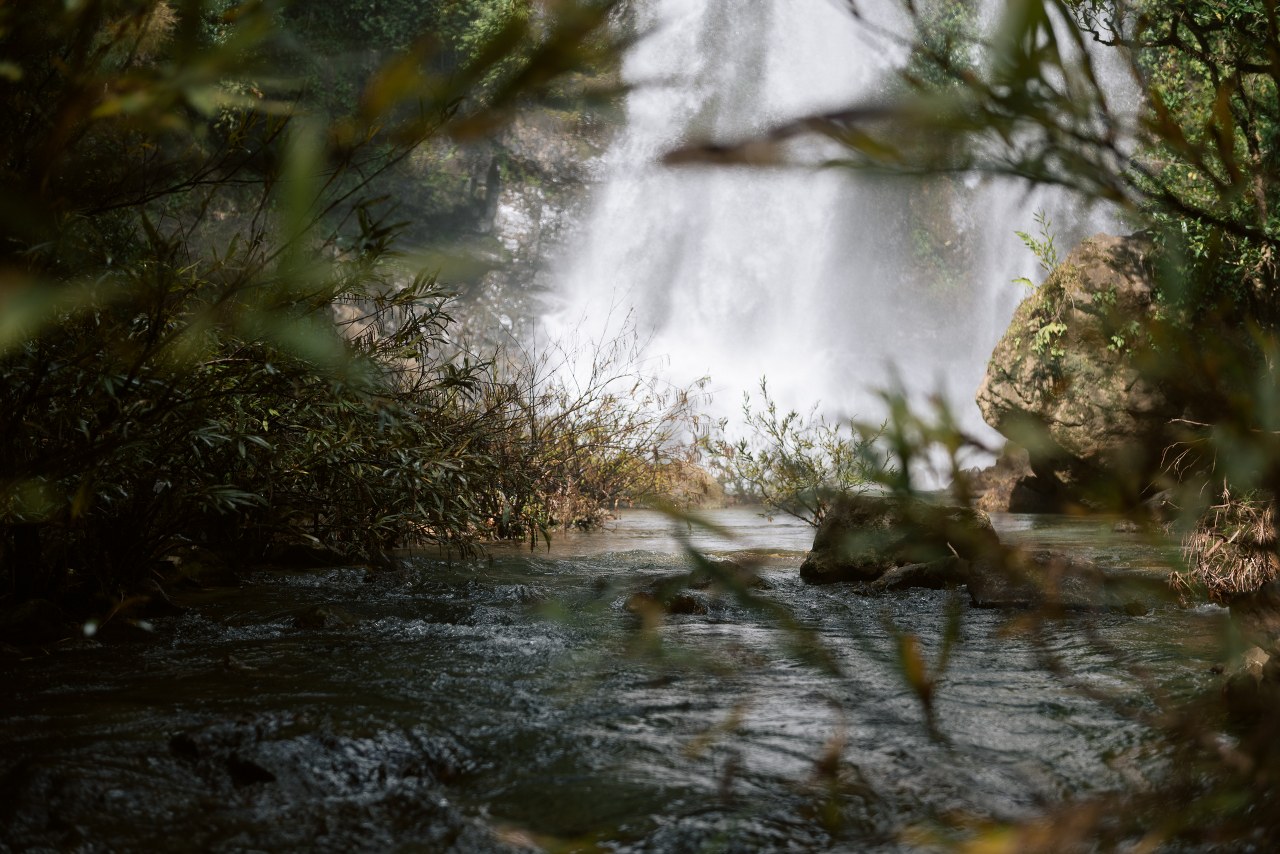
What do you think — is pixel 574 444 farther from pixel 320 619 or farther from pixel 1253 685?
pixel 1253 685

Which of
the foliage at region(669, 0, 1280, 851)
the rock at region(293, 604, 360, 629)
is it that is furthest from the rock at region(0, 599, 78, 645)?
the foliage at region(669, 0, 1280, 851)

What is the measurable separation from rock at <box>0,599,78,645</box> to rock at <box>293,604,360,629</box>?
2.82 feet

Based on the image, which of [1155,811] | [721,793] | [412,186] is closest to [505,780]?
[721,793]

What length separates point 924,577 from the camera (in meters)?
6.42

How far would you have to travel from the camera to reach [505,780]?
8.38 feet

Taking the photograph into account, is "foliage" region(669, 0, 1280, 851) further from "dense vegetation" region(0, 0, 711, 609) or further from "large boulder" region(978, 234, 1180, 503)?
"large boulder" region(978, 234, 1180, 503)

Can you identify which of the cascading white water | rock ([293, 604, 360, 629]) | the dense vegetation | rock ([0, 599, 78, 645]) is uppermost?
the cascading white water

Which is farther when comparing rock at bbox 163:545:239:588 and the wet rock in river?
rock at bbox 163:545:239:588

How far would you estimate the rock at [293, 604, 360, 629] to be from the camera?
4.65 m

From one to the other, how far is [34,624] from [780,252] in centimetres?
2324

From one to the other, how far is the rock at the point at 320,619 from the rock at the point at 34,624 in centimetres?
86

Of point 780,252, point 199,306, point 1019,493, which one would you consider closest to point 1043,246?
point 1019,493

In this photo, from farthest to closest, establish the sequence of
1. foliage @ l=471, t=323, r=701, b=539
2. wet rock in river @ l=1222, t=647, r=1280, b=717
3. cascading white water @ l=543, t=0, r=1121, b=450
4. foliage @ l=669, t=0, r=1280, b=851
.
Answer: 1. cascading white water @ l=543, t=0, r=1121, b=450
2. foliage @ l=471, t=323, r=701, b=539
3. wet rock in river @ l=1222, t=647, r=1280, b=717
4. foliage @ l=669, t=0, r=1280, b=851

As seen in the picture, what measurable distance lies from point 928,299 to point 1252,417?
89.5ft
